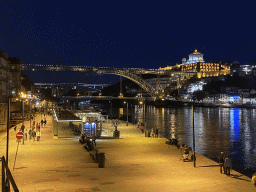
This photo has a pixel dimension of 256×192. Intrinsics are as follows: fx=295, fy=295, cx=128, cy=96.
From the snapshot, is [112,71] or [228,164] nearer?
[228,164]

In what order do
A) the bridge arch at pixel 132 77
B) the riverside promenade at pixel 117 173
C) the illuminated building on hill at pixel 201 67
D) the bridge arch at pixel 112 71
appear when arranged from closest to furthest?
the riverside promenade at pixel 117 173, the bridge arch at pixel 112 71, the bridge arch at pixel 132 77, the illuminated building on hill at pixel 201 67

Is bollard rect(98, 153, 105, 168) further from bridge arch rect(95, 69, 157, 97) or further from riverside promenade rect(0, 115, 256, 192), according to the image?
bridge arch rect(95, 69, 157, 97)

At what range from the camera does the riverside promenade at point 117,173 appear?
6.95 metres

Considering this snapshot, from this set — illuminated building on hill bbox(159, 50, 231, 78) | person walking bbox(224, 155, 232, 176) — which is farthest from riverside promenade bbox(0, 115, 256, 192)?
illuminated building on hill bbox(159, 50, 231, 78)

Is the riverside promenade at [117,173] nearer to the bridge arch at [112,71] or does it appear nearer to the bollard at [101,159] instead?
the bollard at [101,159]

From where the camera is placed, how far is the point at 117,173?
8.50 meters

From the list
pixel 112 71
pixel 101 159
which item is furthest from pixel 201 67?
pixel 101 159

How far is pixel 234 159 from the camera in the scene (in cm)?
1609

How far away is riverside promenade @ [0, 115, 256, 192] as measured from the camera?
6.95m

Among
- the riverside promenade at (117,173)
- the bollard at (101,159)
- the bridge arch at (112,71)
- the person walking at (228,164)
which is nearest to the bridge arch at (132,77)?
the bridge arch at (112,71)

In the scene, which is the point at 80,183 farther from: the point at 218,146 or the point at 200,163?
the point at 218,146

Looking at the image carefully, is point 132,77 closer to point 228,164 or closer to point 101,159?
point 101,159

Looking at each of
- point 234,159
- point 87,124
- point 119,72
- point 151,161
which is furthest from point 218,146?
point 119,72

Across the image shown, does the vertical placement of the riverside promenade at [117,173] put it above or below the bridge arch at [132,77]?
below
